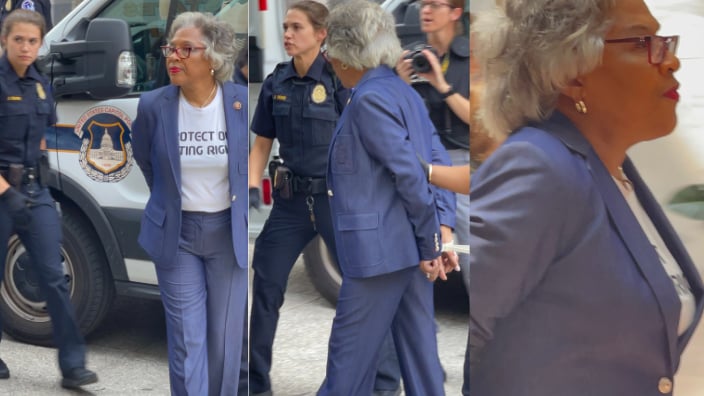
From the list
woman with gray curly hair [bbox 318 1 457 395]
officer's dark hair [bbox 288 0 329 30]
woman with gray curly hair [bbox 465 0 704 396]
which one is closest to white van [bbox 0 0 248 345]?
officer's dark hair [bbox 288 0 329 30]

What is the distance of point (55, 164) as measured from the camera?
291cm

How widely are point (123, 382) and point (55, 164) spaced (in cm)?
72

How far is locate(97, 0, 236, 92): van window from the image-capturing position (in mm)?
2793

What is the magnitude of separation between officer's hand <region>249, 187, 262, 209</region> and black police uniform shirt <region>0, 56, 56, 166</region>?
2.19ft

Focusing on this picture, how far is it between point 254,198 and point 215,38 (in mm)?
479

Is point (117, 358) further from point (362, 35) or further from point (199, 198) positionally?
point (362, 35)

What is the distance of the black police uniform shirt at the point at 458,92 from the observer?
2254 millimetres

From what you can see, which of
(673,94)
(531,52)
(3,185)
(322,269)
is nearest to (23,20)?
(3,185)

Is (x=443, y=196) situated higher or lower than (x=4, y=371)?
higher

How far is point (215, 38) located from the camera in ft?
9.03

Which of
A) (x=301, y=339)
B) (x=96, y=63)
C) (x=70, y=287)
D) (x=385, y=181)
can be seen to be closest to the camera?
(x=385, y=181)

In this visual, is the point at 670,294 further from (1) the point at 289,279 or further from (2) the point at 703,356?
(1) the point at 289,279

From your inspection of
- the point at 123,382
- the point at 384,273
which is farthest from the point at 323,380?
the point at 123,382

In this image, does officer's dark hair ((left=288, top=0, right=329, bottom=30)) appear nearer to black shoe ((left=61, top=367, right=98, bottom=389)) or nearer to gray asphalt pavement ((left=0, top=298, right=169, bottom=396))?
gray asphalt pavement ((left=0, top=298, right=169, bottom=396))
